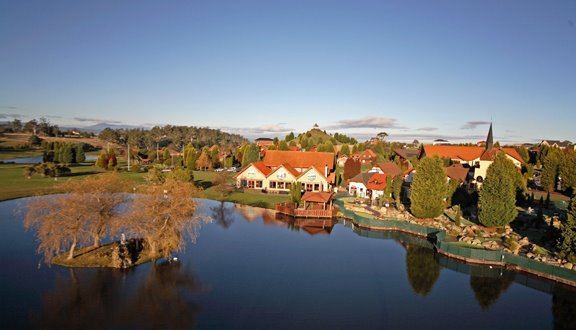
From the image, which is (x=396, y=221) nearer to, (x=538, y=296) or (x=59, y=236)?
(x=538, y=296)

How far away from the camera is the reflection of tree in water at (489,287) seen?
2256 cm

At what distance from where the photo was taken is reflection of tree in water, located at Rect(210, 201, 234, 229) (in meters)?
36.9

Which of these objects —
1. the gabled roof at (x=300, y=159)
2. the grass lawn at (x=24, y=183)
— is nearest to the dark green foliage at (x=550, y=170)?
the gabled roof at (x=300, y=159)

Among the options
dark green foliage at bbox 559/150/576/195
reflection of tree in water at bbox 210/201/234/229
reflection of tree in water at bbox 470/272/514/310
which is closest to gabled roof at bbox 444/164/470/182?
dark green foliage at bbox 559/150/576/195

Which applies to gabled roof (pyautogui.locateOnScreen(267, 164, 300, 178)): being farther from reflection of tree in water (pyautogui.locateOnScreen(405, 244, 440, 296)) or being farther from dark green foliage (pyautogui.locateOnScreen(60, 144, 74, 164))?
dark green foliage (pyautogui.locateOnScreen(60, 144, 74, 164))

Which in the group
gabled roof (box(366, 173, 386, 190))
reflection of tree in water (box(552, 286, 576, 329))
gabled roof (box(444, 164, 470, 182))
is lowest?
reflection of tree in water (box(552, 286, 576, 329))

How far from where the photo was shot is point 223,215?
40.2 m

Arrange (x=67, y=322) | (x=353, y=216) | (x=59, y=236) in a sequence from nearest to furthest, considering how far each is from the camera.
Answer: (x=67, y=322)
(x=59, y=236)
(x=353, y=216)

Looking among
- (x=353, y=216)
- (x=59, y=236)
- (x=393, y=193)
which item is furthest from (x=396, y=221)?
(x=59, y=236)

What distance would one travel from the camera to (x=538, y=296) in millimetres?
23203

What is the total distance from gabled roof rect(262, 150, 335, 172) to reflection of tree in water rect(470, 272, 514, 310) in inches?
1329

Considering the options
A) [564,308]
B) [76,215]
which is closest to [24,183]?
[76,215]

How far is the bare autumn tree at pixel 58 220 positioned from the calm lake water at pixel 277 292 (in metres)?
1.86

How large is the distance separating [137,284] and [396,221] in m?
24.2
